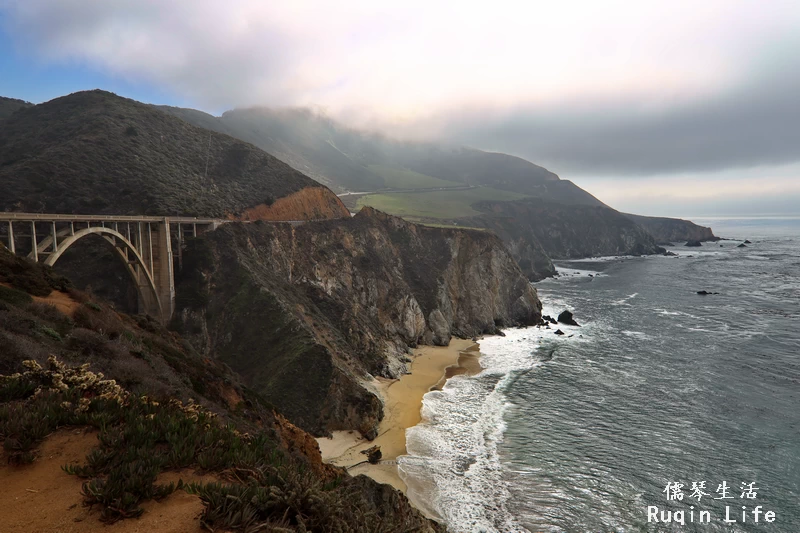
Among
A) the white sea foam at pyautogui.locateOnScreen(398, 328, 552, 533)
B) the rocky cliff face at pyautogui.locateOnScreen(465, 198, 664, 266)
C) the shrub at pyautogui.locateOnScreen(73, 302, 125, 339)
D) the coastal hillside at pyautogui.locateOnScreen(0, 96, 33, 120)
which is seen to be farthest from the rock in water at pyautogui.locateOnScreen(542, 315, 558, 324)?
the coastal hillside at pyautogui.locateOnScreen(0, 96, 33, 120)

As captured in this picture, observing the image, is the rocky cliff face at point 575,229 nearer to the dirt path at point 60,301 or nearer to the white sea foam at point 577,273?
the white sea foam at point 577,273

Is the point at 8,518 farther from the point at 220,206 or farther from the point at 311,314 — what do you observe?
the point at 220,206

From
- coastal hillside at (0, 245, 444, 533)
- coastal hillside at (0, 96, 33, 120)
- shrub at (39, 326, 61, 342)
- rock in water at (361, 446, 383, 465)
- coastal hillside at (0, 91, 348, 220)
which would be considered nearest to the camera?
coastal hillside at (0, 245, 444, 533)

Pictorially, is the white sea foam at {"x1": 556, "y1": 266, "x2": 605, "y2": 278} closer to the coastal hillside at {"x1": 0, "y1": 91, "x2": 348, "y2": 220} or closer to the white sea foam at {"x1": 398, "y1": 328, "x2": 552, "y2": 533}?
the coastal hillside at {"x1": 0, "y1": 91, "x2": 348, "y2": 220}

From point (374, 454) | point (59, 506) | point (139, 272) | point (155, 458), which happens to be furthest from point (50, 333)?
point (139, 272)

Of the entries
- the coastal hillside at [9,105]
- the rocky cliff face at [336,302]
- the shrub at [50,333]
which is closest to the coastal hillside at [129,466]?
the shrub at [50,333]

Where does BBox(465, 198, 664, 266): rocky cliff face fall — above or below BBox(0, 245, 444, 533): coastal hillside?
above
